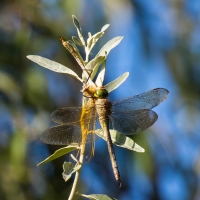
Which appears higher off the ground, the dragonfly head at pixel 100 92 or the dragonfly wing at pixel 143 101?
the dragonfly head at pixel 100 92

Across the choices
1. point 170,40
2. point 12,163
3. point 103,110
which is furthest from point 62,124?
point 170,40

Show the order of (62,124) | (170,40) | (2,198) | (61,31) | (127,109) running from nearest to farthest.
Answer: (62,124)
(127,109)
(2,198)
(61,31)
(170,40)

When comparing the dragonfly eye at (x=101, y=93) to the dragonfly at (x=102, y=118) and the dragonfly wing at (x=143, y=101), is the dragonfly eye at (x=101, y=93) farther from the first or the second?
the dragonfly wing at (x=143, y=101)

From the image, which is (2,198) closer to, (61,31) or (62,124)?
(61,31)

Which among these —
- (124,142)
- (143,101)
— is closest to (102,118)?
(143,101)

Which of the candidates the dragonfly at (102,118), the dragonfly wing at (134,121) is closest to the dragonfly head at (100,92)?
the dragonfly at (102,118)

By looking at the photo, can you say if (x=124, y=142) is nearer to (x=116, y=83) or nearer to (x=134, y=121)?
(x=116, y=83)
